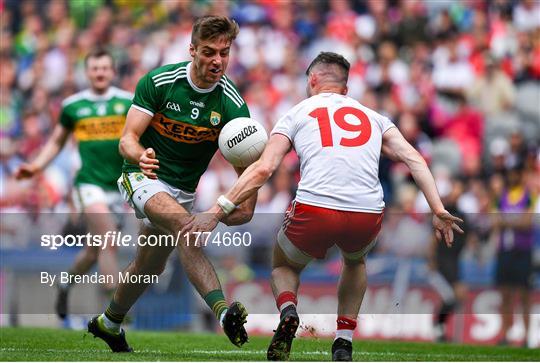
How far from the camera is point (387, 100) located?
65.7 feet

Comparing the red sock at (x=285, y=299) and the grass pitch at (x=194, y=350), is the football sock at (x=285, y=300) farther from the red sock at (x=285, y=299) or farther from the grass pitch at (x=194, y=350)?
the grass pitch at (x=194, y=350)

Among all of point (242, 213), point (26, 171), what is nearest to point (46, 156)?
point (26, 171)

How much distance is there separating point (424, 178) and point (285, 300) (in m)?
1.33

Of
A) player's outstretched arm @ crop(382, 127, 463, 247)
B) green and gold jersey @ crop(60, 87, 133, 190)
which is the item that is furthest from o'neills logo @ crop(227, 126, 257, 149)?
green and gold jersey @ crop(60, 87, 133, 190)

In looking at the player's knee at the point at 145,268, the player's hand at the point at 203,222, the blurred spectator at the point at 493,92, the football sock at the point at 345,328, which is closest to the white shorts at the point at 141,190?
the player's knee at the point at 145,268

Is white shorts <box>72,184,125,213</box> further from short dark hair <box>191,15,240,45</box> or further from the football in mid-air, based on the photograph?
short dark hair <box>191,15,240,45</box>

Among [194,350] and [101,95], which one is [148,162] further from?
[101,95]

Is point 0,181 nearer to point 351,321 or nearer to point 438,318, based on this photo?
point 438,318

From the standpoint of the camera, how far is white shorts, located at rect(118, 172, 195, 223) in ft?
31.3

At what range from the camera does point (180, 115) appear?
9.70 metres

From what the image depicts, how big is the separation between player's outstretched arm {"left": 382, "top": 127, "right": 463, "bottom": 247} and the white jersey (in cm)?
13

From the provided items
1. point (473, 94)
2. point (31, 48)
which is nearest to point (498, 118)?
point (473, 94)

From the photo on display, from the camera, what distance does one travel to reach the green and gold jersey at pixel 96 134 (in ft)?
44.7

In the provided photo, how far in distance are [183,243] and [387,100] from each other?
36.8 feet
